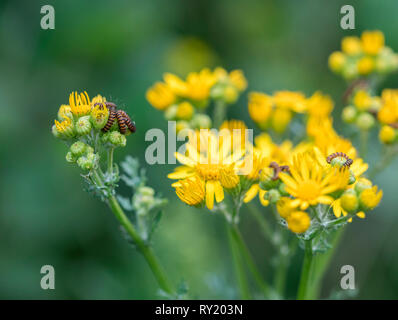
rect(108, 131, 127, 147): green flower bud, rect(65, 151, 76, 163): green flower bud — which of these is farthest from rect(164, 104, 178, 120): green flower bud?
rect(65, 151, 76, 163): green flower bud

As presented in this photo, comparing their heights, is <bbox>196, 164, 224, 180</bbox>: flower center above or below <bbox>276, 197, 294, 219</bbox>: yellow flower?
above

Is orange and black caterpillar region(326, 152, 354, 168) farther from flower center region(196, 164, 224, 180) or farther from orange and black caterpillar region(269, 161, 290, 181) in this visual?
flower center region(196, 164, 224, 180)

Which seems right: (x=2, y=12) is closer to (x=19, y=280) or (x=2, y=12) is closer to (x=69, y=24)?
(x=69, y=24)

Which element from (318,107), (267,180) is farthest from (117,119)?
(318,107)

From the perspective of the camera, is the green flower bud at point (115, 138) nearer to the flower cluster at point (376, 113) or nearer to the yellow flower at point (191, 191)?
the yellow flower at point (191, 191)

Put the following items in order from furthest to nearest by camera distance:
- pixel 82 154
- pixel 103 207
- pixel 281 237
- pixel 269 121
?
pixel 103 207, pixel 269 121, pixel 281 237, pixel 82 154

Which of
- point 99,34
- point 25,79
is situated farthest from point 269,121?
point 25,79

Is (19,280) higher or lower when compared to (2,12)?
lower
